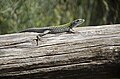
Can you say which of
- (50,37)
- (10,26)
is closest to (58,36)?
(50,37)

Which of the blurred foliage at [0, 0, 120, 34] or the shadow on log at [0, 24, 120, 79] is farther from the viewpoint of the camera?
the blurred foliage at [0, 0, 120, 34]

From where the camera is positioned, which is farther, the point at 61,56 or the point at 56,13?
the point at 56,13

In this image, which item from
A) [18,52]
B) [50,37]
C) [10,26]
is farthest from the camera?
[10,26]

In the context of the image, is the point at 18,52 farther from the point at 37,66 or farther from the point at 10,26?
the point at 10,26

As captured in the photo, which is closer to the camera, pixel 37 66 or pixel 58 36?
pixel 37 66
